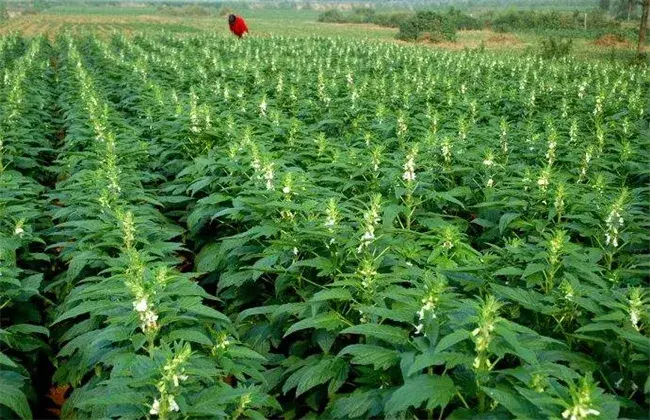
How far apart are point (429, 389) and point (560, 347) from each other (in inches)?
40.9

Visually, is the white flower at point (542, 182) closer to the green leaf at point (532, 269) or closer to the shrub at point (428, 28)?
the green leaf at point (532, 269)

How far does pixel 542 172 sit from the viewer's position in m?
5.70

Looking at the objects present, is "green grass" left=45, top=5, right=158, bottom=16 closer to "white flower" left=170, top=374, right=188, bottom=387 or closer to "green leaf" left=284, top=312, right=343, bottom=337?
"green leaf" left=284, top=312, right=343, bottom=337

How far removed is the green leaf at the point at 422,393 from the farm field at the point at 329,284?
0.03 ft

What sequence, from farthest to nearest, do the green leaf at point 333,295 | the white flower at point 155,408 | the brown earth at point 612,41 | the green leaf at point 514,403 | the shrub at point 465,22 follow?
the shrub at point 465,22, the brown earth at point 612,41, the green leaf at point 333,295, the white flower at point 155,408, the green leaf at point 514,403

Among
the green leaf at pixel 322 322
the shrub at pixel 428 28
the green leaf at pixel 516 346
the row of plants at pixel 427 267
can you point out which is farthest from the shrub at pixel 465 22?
the green leaf at pixel 516 346

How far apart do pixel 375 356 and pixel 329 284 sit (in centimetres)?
55

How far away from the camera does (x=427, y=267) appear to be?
4266mm

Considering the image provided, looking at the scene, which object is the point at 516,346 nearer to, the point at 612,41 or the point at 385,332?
the point at 385,332

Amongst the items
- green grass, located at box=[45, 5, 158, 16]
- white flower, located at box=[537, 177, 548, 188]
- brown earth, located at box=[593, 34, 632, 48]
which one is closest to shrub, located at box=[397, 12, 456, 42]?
brown earth, located at box=[593, 34, 632, 48]

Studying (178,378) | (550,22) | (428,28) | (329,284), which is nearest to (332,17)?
(550,22)

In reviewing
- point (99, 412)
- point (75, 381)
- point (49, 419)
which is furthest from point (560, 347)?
point (49, 419)

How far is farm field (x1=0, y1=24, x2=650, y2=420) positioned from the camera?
2.93 meters

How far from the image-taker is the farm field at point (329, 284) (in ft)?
9.61
